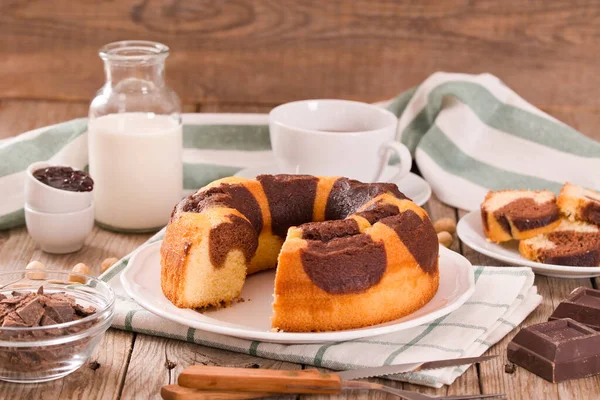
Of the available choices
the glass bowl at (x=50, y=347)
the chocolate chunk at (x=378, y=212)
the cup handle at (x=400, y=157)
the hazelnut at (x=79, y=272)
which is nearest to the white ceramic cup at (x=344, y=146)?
the cup handle at (x=400, y=157)

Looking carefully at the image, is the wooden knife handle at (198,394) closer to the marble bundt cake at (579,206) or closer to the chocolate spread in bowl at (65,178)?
the chocolate spread in bowl at (65,178)

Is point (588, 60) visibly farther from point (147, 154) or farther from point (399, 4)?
point (147, 154)

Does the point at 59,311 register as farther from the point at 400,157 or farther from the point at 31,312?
the point at 400,157

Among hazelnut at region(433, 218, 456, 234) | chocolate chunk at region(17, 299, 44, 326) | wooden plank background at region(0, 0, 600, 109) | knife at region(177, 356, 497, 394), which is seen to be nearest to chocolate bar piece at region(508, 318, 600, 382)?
knife at region(177, 356, 497, 394)

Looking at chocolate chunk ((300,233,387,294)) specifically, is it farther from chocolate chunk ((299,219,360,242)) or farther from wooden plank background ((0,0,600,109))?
wooden plank background ((0,0,600,109))

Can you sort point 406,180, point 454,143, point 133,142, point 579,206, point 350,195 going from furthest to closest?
point 454,143
point 406,180
point 133,142
point 579,206
point 350,195

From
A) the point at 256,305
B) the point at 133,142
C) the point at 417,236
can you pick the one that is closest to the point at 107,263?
the point at 133,142
